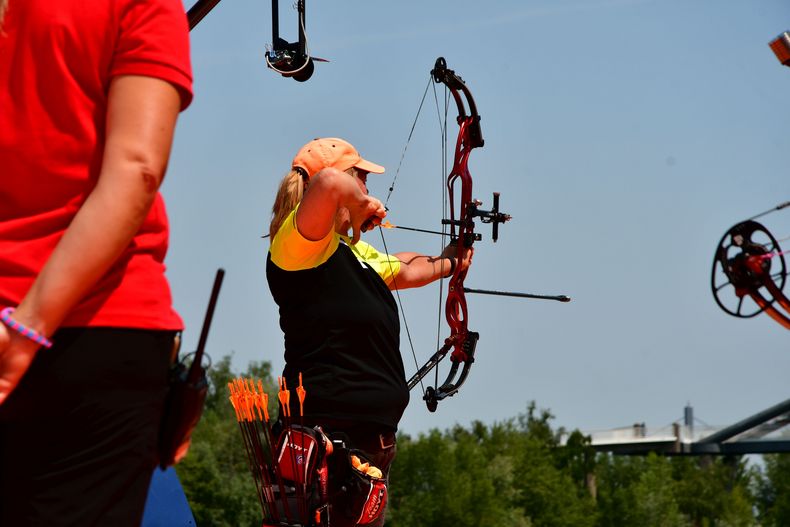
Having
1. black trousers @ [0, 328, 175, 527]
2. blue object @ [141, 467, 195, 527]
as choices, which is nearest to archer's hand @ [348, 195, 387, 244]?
blue object @ [141, 467, 195, 527]

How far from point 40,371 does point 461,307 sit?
9.93ft

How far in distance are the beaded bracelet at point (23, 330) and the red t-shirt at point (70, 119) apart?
60 millimetres

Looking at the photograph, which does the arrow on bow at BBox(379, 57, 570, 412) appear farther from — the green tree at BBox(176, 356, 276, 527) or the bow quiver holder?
the green tree at BBox(176, 356, 276, 527)

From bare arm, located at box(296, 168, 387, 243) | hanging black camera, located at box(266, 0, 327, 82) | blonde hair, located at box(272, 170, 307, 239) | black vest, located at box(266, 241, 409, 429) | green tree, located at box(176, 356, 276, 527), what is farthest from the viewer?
green tree, located at box(176, 356, 276, 527)

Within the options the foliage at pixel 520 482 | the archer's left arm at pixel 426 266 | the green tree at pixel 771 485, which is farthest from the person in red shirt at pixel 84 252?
the green tree at pixel 771 485

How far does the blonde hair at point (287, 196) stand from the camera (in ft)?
11.5

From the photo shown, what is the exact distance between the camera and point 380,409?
336cm

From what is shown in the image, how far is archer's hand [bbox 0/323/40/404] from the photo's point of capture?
1368 millimetres

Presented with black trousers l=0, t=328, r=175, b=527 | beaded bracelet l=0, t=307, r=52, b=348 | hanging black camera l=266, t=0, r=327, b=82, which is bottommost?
black trousers l=0, t=328, r=175, b=527

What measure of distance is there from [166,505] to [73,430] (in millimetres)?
2088

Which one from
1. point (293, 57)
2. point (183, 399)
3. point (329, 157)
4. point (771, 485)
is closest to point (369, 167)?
point (329, 157)

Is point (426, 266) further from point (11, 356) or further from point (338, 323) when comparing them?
point (11, 356)

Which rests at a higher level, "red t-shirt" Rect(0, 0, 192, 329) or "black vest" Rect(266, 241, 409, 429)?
"black vest" Rect(266, 241, 409, 429)

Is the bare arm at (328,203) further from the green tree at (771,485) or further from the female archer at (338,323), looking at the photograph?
the green tree at (771,485)
